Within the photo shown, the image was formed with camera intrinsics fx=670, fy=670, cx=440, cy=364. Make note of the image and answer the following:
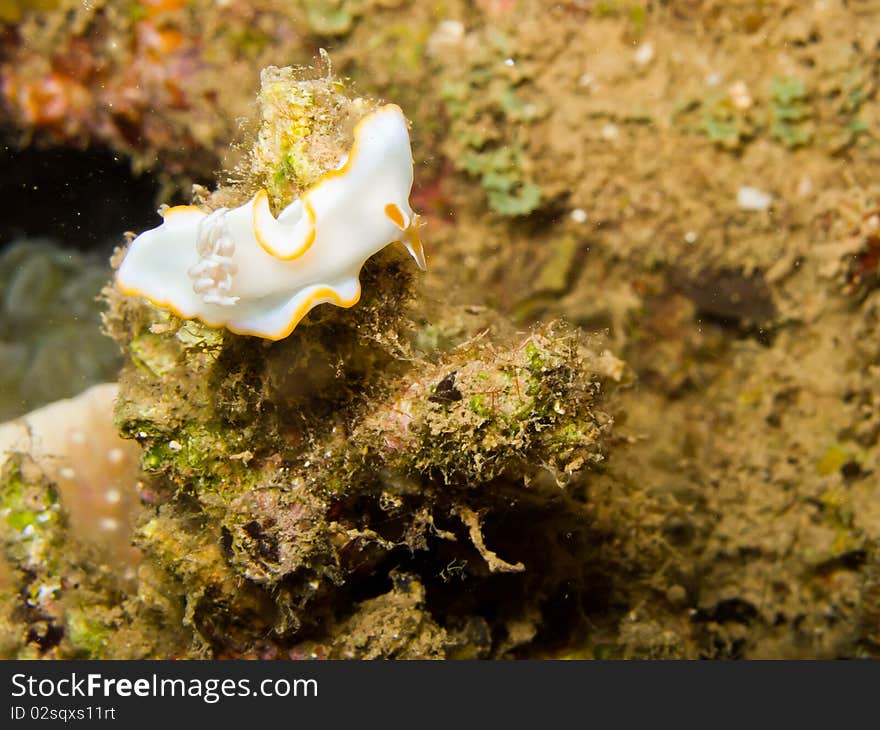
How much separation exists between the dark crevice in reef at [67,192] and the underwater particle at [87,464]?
1178 millimetres

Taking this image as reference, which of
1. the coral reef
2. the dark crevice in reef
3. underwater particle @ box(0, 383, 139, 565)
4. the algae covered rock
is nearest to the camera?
the algae covered rock

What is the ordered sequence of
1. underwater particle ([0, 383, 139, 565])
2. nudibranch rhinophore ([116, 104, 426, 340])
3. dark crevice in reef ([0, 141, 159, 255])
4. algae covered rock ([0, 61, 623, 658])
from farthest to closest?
dark crevice in reef ([0, 141, 159, 255]) < underwater particle ([0, 383, 139, 565]) < algae covered rock ([0, 61, 623, 658]) < nudibranch rhinophore ([116, 104, 426, 340])

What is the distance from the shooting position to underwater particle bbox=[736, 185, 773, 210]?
4266 millimetres

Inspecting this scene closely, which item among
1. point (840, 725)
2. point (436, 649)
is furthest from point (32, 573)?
point (840, 725)

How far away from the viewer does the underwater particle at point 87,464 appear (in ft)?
11.8

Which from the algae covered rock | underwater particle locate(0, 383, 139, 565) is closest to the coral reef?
the algae covered rock

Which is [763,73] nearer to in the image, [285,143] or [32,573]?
[285,143]

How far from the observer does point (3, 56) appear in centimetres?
490

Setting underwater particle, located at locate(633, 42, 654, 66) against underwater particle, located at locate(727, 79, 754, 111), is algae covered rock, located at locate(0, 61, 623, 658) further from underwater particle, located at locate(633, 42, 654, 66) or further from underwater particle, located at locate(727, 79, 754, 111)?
underwater particle, located at locate(633, 42, 654, 66)

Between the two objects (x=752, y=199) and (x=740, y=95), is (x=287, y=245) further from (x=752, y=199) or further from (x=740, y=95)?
(x=740, y=95)

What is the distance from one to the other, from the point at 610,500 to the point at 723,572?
1227 mm

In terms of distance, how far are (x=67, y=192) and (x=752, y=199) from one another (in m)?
4.58

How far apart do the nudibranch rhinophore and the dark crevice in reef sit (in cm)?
228

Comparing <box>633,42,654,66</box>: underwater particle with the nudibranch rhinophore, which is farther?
<box>633,42,654,66</box>: underwater particle
